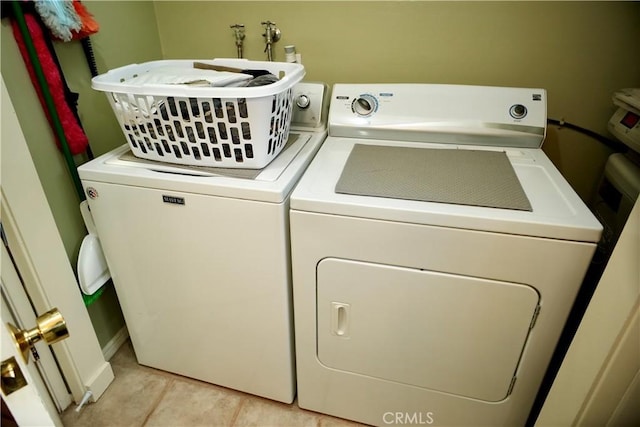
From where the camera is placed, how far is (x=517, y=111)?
1.37 m

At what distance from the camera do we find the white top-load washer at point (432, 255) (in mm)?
988

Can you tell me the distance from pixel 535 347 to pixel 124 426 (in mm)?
1449

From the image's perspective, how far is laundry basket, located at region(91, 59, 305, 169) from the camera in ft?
3.45

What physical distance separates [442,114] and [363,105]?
0.29 m

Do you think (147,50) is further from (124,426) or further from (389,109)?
(124,426)

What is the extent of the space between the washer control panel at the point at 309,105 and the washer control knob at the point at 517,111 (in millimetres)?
682

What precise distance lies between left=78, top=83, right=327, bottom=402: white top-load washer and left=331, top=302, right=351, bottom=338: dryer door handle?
155 millimetres

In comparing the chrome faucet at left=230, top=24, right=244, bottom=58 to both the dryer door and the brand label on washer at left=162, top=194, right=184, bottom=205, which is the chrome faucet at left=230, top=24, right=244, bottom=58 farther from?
the dryer door

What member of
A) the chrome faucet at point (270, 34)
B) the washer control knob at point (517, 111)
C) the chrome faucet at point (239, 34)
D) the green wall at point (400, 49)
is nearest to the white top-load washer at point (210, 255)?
the green wall at point (400, 49)

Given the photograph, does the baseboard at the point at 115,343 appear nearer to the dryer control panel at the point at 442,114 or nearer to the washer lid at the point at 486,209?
the washer lid at the point at 486,209

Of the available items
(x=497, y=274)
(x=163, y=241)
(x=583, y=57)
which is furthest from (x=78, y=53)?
(x=583, y=57)

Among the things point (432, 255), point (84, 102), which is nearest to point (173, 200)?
point (84, 102)

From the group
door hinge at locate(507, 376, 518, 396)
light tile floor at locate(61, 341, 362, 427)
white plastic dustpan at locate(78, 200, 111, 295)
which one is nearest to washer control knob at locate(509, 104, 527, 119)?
door hinge at locate(507, 376, 518, 396)

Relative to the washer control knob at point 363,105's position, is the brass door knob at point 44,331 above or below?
below
